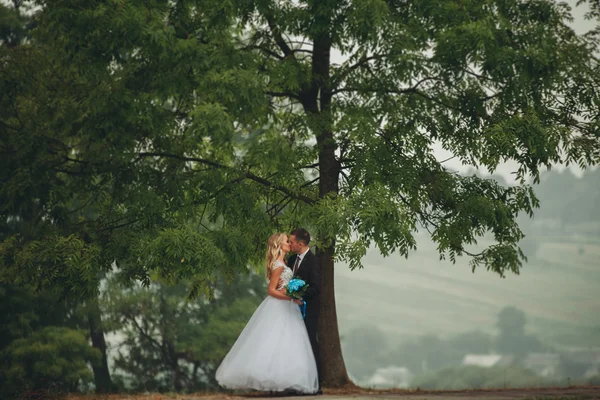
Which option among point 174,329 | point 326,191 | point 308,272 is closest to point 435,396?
point 308,272

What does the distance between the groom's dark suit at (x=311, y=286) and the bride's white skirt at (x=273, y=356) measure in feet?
0.90

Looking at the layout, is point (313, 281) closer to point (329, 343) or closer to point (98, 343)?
point (329, 343)

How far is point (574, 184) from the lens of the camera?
359 ft

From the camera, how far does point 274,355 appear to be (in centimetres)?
1088

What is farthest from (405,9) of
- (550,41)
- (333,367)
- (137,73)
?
(333,367)

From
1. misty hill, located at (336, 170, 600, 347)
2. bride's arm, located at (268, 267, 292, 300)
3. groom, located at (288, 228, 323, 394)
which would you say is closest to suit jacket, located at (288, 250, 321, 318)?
groom, located at (288, 228, 323, 394)

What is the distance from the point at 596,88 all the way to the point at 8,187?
38.7 feet

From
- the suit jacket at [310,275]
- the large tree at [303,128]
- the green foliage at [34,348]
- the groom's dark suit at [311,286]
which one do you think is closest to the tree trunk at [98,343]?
the green foliage at [34,348]

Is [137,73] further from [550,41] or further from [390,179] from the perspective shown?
[550,41]

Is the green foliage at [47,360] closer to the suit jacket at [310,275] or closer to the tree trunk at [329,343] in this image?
the tree trunk at [329,343]

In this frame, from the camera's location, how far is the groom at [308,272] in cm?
1116

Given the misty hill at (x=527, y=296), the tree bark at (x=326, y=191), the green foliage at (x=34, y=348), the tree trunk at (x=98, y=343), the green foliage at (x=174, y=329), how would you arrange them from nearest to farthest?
1. the tree bark at (x=326, y=191)
2. the green foliage at (x=34, y=348)
3. the tree trunk at (x=98, y=343)
4. the green foliage at (x=174, y=329)
5. the misty hill at (x=527, y=296)

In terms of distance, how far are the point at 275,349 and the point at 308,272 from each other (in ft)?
3.93

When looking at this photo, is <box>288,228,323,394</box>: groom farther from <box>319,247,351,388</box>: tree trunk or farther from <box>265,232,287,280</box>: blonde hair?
<box>319,247,351,388</box>: tree trunk
